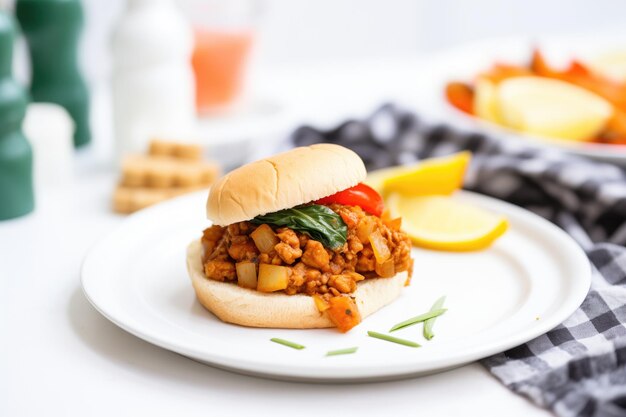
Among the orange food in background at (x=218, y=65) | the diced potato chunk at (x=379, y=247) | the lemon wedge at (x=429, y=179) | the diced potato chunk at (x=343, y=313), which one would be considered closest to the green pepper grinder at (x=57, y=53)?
the orange food in background at (x=218, y=65)

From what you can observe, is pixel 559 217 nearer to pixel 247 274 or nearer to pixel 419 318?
pixel 419 318

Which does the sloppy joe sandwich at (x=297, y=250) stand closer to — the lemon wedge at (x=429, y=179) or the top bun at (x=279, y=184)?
the top bun at (x=279, y=184)

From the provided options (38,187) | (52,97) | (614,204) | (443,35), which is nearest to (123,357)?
(38,187)

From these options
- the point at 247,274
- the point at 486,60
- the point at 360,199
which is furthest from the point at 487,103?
the point at 247,274

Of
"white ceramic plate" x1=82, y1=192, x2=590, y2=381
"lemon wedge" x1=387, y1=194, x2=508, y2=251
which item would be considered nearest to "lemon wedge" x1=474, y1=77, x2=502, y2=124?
"white ceramic plate" x1=82, y1=192, x2=590, y2=381

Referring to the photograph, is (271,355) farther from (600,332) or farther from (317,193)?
(600,332)

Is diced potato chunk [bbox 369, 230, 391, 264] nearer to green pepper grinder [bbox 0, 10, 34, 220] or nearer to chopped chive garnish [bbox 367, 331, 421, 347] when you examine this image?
chopped chive garnish [bbox 367, 331, 421, 347]
